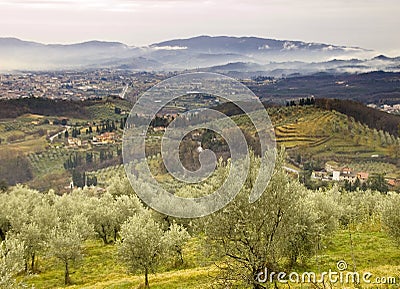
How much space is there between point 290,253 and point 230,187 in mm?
Result: 13294

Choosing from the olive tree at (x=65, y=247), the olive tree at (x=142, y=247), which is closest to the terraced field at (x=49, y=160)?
the olive tree at (x=65, y=247)

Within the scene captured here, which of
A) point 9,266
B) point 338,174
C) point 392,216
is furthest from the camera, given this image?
point 338,174

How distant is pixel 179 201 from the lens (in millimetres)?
41938

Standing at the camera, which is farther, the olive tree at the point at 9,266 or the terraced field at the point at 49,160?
the terraced field at the point at 49,160

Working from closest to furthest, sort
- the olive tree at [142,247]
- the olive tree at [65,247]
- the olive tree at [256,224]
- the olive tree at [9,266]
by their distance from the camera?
the olive tree at [256,224]
the olive tree at [9,266]
the olive tree at [142,247]
the olive tree at [65,247]

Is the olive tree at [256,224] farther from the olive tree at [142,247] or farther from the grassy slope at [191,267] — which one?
the olive tree at [142,247]

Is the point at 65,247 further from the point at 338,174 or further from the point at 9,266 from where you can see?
the point at 338,174

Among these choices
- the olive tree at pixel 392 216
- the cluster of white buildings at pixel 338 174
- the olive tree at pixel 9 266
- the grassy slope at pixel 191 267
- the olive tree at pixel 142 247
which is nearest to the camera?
the olive tree at pixel 9 266


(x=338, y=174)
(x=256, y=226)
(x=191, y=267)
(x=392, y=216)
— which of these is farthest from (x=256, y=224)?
(x=338, y=174)

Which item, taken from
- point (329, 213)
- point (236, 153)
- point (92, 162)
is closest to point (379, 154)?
point (92, 162)

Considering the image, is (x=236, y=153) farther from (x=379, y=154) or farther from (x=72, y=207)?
(x=379, y=154)

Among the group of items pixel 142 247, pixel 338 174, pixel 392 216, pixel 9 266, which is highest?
pixel 392 216

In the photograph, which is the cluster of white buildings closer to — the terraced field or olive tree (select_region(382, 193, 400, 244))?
olive tree (select_region(382, 193, 400, 244))

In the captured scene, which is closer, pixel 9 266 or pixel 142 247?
pixel 9 266
